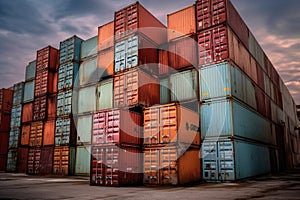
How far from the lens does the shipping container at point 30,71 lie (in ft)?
102

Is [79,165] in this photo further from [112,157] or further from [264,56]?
[264,56]

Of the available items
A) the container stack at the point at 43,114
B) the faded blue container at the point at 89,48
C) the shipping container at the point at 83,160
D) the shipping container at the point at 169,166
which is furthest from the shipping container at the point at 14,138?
the shipping container at the point at 169,166

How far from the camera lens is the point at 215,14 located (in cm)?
1792

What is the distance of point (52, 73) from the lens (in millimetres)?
27875

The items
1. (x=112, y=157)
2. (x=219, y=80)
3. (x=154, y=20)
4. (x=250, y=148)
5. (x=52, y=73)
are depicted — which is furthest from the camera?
(x=52, y=73)

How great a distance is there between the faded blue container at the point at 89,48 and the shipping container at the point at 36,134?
850 centimetres

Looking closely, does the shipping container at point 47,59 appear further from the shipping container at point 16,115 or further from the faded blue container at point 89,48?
the shipping container at point 16,115

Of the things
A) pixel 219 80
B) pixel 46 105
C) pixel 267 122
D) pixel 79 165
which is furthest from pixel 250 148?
pixel 46 105

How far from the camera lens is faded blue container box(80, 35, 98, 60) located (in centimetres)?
2496

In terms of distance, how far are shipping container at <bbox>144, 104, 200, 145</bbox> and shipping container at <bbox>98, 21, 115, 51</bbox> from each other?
9.51 metres

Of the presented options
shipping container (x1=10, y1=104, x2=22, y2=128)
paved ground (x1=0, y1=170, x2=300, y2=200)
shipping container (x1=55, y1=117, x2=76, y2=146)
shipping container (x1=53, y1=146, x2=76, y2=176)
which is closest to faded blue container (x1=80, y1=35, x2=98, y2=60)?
shipping container (x1=55, y1=117, x2=76, y2=146)

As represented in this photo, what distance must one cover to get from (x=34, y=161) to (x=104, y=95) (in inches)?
422

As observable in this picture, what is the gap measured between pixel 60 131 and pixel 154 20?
45.4 ft

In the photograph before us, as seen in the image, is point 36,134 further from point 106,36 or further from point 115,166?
point 115,166
